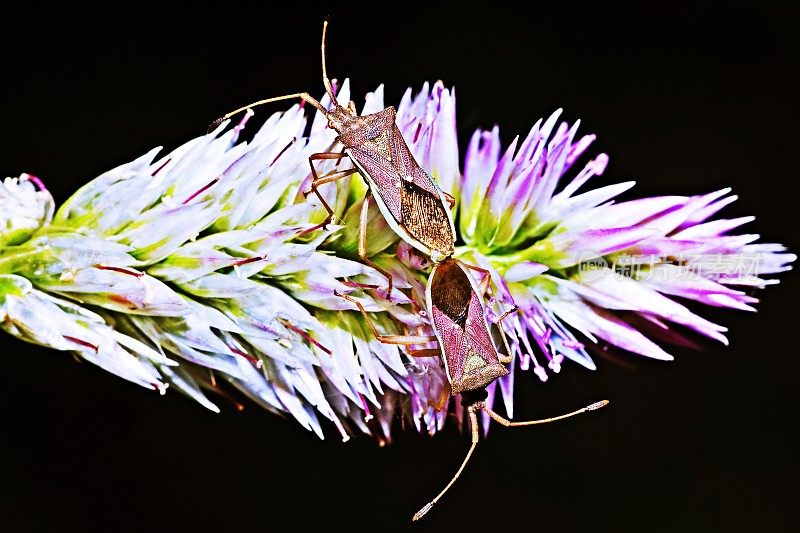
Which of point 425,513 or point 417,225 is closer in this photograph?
point 417,225

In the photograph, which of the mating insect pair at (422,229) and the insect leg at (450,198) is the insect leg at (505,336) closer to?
the mating insect pair at (422,229)

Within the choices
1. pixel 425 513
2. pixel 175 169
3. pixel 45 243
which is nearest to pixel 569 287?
pixel 425 513

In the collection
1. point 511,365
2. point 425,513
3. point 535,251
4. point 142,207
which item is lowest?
point 425,513

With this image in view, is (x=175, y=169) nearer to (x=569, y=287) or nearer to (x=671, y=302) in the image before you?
(x=569, y=287)

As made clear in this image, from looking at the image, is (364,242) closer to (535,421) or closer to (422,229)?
(422,229)

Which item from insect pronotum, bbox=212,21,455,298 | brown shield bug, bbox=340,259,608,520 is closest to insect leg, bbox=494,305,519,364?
brown shield bug, bbox=340,259,608,520

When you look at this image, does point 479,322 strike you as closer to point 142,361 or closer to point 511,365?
point 511,365

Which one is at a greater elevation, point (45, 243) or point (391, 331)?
point (45, 243)

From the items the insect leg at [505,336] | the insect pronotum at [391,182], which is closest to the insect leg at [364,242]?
the insect pronotum at [391,182]
